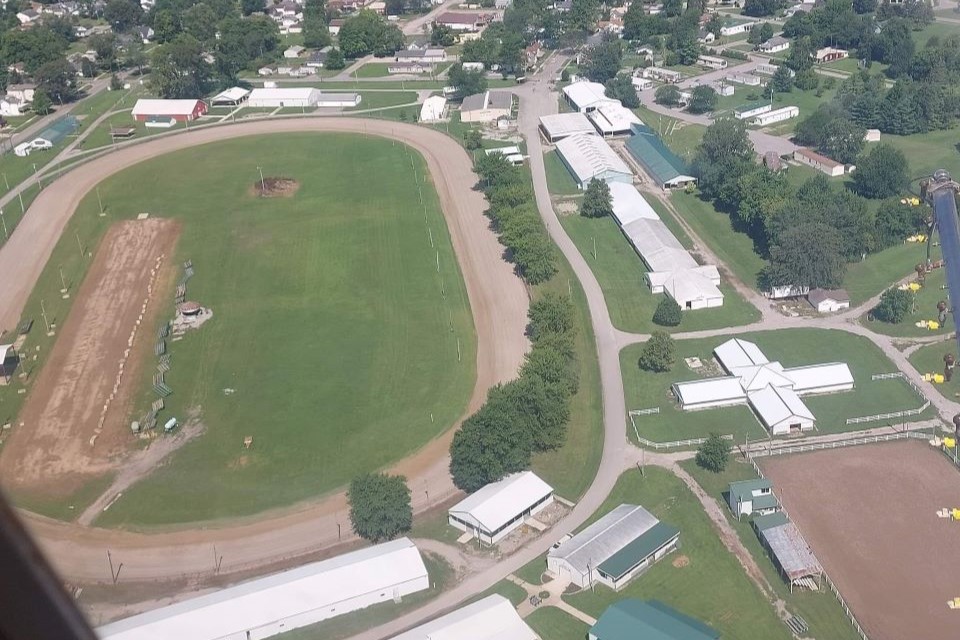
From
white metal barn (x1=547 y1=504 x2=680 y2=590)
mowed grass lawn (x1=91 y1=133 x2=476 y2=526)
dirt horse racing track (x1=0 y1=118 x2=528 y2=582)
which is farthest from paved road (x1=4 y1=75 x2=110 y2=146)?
white metal barn (x1=547 y1=504 x2=680 y2=590)

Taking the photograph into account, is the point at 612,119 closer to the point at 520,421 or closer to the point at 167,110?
the point at 167,110

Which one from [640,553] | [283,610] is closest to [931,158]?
[640,553]

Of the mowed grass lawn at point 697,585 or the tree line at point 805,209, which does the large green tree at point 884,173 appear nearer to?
the tree line at point 805,209

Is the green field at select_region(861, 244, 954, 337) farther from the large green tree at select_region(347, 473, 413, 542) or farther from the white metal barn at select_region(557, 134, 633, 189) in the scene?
the large green tree at select_region(347, 473, 413, 542)

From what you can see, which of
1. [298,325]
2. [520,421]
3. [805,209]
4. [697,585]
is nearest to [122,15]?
[298,325]

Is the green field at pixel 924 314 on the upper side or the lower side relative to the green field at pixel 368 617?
lower

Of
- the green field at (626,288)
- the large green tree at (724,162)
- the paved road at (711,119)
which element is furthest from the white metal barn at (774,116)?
the green field at (626,288)
